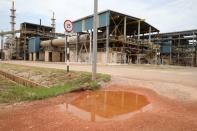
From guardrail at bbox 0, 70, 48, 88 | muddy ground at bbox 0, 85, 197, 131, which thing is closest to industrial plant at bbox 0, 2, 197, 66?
guardrail at bbox 0, 70, 48, 88

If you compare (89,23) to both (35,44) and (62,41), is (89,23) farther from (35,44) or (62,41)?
(35,44)

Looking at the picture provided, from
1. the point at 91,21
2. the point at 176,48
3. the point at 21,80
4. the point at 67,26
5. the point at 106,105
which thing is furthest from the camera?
the point at 176,48

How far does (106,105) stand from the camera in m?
6.68

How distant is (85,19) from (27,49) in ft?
105

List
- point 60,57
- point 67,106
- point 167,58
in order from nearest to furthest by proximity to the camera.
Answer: point 67,106, point 167,58, point 60,57

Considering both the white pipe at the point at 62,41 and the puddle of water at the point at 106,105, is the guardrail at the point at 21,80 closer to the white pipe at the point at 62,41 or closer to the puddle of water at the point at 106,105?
the puddle of water at the point at 106,105

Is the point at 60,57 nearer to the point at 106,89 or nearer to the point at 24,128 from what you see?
the point at 106,89

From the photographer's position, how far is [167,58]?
Result: 5472 centimetres

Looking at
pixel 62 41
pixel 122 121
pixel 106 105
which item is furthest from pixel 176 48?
pixel 122 121

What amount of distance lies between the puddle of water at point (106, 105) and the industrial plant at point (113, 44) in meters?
27.7

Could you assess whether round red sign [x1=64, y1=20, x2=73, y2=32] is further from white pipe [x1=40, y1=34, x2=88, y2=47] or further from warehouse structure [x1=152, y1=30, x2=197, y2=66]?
warehouse structure [x1=152, y1=30, x2=197, y2=66]

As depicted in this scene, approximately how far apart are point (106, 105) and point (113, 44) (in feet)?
114

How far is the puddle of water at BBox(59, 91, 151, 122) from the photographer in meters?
5.63

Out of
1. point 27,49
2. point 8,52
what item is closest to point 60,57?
point 27,49
